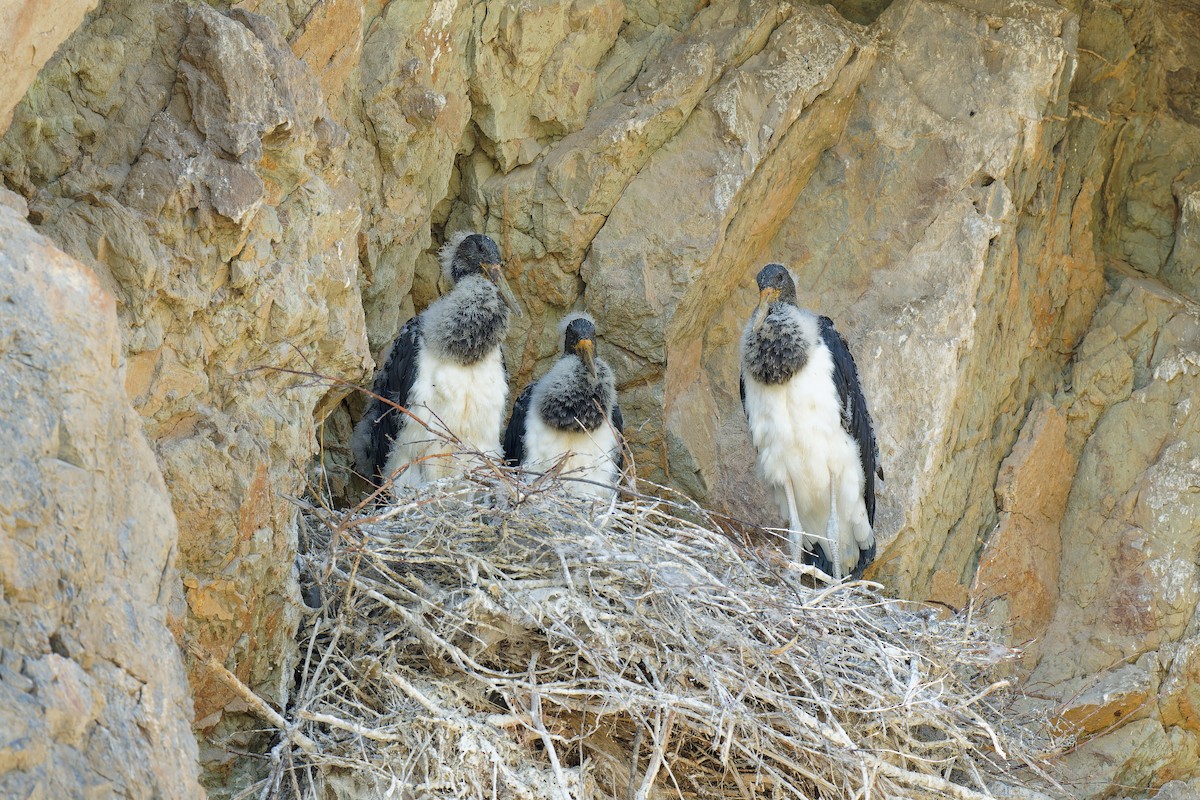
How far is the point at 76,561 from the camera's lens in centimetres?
266

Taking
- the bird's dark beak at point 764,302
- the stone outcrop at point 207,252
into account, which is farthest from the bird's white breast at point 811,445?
the stone outcrop at point 207,252

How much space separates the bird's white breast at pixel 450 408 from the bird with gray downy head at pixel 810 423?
3.96 feet

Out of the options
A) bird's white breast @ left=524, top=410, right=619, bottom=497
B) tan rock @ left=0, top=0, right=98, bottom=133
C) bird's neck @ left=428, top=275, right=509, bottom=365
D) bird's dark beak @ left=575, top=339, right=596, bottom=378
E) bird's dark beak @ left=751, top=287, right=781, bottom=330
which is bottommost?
bird's white breast @ left=524, top=410, right=619, bottom=497

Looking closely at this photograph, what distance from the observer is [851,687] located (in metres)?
4.78

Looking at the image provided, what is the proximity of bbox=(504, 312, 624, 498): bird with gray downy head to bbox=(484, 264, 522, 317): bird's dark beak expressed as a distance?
343 mm

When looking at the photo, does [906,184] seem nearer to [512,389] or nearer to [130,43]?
[512,389]

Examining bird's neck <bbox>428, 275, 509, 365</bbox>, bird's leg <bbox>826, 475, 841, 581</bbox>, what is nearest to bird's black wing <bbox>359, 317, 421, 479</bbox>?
bird's neck <bbox>428, 275, 509, 365</bbox>

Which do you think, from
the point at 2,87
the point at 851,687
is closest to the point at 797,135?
the point at 851,687

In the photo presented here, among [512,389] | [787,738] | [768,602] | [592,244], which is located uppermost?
[592,244]

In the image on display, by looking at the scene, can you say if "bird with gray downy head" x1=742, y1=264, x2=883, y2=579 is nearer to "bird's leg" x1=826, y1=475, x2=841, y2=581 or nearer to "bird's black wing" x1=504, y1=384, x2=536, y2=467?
"bird's leg" x1=826, y1=475, x2=841, y2=581

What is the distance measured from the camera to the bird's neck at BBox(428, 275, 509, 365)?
19.7 ft

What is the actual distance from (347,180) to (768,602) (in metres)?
2.23

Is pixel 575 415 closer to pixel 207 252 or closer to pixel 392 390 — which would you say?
pixel 392 390

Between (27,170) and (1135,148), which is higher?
(1135,148)
